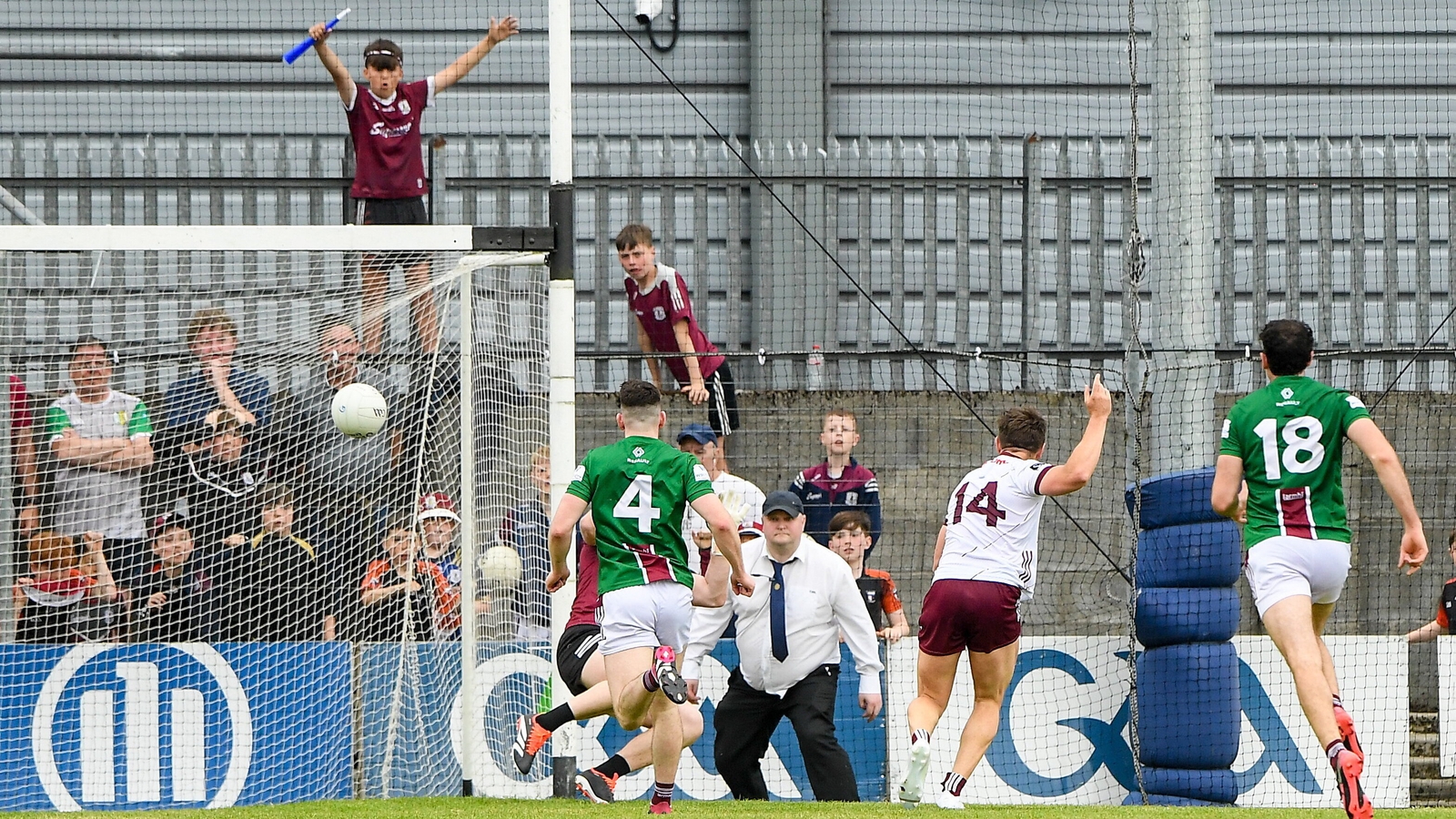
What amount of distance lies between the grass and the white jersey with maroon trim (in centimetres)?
108

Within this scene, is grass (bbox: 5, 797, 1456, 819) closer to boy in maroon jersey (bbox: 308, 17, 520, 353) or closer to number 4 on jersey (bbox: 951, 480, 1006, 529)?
number 4 on jersey (bbox: 951, 480, 1006, 529)

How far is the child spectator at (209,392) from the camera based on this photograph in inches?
397

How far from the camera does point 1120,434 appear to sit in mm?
12000

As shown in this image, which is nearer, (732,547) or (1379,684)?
(732,547)

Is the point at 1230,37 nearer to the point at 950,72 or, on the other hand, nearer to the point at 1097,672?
the point at 950,72

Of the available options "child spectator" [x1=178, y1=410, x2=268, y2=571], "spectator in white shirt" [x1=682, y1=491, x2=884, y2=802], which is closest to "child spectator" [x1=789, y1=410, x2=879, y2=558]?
"spectator in white shirt" [x1=682, y1=491, x2=884, y2=802]

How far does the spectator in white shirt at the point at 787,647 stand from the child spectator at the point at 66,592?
11.4ft

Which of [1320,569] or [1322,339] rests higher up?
[1322,339]

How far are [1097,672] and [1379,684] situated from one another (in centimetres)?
175

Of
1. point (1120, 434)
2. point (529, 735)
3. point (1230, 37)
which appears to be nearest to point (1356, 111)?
point (1230, 37)

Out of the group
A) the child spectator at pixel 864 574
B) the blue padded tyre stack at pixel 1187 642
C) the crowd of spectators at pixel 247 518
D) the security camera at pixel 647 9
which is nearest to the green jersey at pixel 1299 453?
the blue padded tyre stack at pixel 1187 642

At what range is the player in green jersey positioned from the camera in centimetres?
740

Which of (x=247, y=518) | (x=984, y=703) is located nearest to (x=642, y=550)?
(x=984, y=703)

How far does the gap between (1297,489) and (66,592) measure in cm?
688
